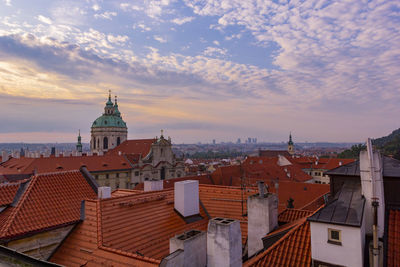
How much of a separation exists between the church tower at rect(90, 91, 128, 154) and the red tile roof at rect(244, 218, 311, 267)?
8929 centimetres

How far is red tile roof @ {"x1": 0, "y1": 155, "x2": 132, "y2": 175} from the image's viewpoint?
53406mm

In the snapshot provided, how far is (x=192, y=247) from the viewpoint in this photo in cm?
705

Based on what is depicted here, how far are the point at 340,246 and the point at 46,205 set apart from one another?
11.5 m

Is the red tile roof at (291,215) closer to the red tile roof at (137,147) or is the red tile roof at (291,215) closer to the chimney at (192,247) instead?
the chimney at (192,247)

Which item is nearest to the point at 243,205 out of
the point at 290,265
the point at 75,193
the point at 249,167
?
the point at 290,265

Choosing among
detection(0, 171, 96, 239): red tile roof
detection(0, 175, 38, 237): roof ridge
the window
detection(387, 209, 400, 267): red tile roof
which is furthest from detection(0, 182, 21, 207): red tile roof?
detection(387, 209, 400, 267): red tile roof

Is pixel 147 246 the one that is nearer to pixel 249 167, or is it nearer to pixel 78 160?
pixel 249 167

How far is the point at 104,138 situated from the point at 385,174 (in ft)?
302

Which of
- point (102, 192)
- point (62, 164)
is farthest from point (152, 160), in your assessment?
point (102, 192)

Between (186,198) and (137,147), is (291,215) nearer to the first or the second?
(186,198)

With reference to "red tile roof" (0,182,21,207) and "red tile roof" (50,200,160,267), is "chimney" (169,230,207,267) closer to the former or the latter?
"red tile roof" (50,200,160,267)

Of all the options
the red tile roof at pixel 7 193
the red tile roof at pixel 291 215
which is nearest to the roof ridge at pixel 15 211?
the red tile roof at pixel 7 193

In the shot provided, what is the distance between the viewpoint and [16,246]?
10.1 m

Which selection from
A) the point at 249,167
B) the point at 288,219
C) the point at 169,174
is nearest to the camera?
the point at 288,219
